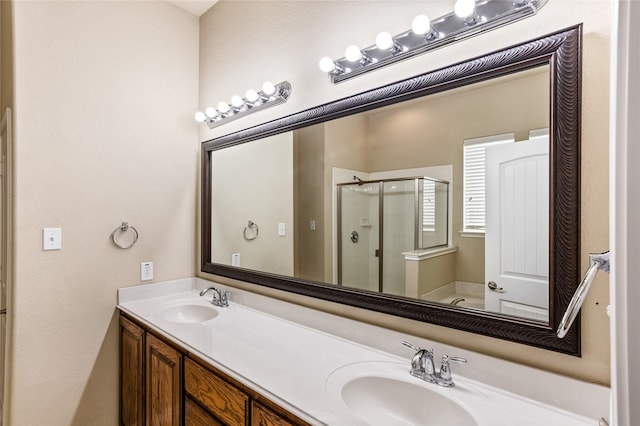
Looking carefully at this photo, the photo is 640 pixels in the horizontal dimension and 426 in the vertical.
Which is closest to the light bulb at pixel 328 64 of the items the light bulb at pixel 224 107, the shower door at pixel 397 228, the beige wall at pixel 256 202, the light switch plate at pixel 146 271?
the beige wall at pixel 256 202

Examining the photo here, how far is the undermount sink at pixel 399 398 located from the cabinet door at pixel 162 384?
0.76m

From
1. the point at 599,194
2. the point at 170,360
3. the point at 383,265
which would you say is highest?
the point at 599,194

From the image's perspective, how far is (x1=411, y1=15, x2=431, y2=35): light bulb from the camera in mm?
1095

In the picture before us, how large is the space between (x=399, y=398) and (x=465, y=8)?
1264 millimetres

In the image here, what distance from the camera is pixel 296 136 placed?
1.69 meters

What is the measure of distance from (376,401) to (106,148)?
6.38 ft

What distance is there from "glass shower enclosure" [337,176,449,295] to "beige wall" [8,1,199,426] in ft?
4.37

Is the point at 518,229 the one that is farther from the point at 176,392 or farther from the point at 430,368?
the point at 176,392

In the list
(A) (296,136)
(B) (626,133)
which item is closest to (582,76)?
(B) (626,133)

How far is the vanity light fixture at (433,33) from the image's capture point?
99cm

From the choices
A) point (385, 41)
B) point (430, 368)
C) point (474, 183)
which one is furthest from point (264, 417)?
point (385, 41)

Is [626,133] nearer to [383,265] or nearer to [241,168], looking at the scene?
[383,265]

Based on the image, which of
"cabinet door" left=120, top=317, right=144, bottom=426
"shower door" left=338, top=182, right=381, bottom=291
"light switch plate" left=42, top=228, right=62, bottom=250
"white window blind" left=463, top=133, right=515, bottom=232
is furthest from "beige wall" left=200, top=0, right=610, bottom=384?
"light switch plate" left=42, top=228, right=62, bottom=250

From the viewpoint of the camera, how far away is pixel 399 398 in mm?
1084
